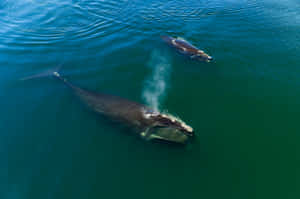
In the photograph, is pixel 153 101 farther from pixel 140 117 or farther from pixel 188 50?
pixel 188 50

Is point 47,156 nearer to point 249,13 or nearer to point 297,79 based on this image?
point 297,79

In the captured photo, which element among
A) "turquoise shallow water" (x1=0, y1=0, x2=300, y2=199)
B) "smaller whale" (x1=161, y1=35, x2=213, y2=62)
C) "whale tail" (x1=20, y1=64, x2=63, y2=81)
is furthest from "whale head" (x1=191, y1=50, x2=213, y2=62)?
"whale tail" (x1=20, y1=64, x2=63, y2=81)

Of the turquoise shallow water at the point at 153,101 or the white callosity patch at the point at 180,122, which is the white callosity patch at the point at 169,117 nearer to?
the white callosity patch at the point at 180,122

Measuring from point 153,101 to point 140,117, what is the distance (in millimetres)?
3031

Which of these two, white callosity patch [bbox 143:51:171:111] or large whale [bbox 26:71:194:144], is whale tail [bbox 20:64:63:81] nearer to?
large whale [bbox 26:71:194:144]

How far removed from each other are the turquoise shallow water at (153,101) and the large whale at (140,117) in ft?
2.65

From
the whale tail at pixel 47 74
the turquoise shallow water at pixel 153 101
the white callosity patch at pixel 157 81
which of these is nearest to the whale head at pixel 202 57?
the turquoise shallow water at pixel 153 101

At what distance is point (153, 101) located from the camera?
699 inches

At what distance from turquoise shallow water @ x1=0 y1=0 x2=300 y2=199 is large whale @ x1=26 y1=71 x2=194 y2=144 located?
806 mm

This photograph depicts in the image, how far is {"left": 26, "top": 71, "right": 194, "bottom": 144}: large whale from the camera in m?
14.1

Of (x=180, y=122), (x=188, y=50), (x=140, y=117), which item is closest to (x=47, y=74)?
(x=140, y=117)

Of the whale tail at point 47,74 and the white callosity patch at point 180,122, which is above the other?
the whale tail at point 47,74

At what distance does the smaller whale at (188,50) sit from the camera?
2178 centimetres

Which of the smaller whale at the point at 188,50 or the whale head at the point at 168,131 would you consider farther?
the smaller whale at the point at 188,50
